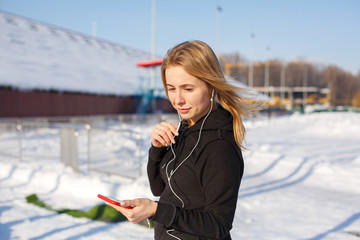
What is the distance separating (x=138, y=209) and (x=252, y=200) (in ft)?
17.2

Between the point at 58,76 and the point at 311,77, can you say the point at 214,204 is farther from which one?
the point at 311,77

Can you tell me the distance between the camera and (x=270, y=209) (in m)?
5.75

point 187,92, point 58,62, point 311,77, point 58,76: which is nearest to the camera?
point 187,92

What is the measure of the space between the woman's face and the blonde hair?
0.03 m

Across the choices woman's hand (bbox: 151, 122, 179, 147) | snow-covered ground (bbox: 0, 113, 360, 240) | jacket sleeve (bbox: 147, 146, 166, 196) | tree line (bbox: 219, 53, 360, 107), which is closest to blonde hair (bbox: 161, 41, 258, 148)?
woman's hand (bbox: 151, 122, 179, 147)

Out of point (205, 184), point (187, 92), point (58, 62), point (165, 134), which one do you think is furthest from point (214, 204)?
point (58, 62)

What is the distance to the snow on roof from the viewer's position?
21641mm

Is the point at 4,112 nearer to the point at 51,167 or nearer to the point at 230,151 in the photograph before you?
the point at 51,167

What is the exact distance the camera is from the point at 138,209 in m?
1.37

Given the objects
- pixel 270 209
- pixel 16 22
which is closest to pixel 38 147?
pixel 270 209

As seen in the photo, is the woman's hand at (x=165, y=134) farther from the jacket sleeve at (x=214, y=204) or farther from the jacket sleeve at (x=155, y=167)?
the jacket sleeve at (x=214, y=204)

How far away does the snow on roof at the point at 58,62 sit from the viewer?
71.0ft

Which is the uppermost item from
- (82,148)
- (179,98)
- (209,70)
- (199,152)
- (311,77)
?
(311,77)

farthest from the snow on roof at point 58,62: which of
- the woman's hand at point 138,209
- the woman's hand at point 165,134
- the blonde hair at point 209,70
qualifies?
the woman's hand at point 138,209
